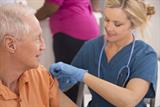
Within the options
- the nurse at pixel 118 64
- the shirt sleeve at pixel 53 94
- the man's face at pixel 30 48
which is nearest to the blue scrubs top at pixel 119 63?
the nurse at pixel 118 64

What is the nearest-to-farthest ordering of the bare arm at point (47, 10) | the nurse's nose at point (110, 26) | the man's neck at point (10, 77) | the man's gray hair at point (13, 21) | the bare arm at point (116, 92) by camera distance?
the man's gray hair at point (13, 21)
the man's neck at point (10, 77)
the bare arm at point (116, 92)
the nurse's nose at point (110, 26)
the bare arm at point (47, 10)

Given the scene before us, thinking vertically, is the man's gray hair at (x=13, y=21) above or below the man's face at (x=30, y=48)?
above

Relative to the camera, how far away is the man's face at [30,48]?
1.51 metres

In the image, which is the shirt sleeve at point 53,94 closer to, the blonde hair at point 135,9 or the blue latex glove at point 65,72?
the blue latex glove at point 65,72

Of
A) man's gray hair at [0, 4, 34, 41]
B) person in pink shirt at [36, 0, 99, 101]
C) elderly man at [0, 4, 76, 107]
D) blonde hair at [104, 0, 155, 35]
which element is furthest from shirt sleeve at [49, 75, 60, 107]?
person in pink shirt at [36, 0, 99, 101]

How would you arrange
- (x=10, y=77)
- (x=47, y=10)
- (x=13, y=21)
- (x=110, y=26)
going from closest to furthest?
(x=13, y=21), (x=10, y=77), (x=110, y=26), (x=47, y=10)

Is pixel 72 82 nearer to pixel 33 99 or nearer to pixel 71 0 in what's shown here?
pixel 33 99

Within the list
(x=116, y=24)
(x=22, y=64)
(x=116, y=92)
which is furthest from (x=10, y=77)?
(x=116, y=24)

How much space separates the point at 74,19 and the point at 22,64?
1.02m

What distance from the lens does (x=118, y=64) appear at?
1.85m

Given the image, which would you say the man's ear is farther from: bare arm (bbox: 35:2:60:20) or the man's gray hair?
bare arm (bbox: 35:2:60:20)

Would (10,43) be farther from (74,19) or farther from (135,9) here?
(74,19)

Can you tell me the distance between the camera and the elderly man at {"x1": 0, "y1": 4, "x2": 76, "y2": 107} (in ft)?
4.82

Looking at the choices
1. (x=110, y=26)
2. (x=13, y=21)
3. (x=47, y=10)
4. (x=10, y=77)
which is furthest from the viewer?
(x=47, y=10)
